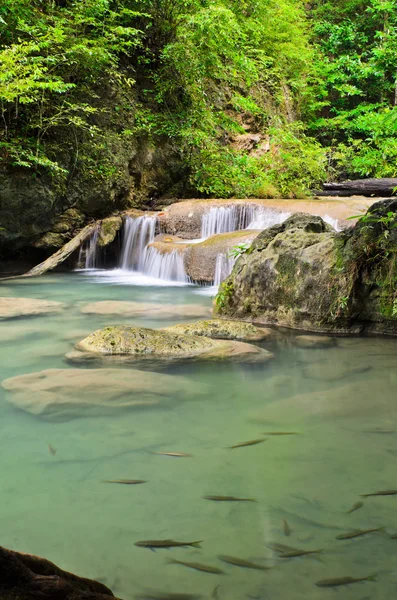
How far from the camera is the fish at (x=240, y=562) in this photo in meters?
1.64

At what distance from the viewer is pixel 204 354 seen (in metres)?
4.08

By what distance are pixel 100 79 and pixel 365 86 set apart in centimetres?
1243

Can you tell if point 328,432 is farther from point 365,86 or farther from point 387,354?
point 365,86

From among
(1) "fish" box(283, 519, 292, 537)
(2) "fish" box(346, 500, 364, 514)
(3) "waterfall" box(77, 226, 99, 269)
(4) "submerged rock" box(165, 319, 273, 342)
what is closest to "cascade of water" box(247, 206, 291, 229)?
(3) "waterfall" box(77, 226, 99, 269)

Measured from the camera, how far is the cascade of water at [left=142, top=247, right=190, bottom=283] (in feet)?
31.4

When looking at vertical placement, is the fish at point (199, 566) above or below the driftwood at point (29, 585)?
below

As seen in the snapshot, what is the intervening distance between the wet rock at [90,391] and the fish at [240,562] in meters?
1.43

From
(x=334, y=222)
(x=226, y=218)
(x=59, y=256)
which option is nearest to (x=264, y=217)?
(x=226, y=218)

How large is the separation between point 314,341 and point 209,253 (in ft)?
14.9

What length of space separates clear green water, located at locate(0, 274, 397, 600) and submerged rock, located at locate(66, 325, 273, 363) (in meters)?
0.27

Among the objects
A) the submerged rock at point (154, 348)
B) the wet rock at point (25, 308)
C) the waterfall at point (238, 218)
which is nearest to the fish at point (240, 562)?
the submerged rock at point (154, 348)

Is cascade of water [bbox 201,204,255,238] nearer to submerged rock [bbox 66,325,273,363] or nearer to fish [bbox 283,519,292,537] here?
submerged rock [bbox 66,325,273,363]

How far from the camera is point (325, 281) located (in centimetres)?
529

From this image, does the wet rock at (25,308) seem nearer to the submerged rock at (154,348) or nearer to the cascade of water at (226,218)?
the submerged rock at (154,348)
